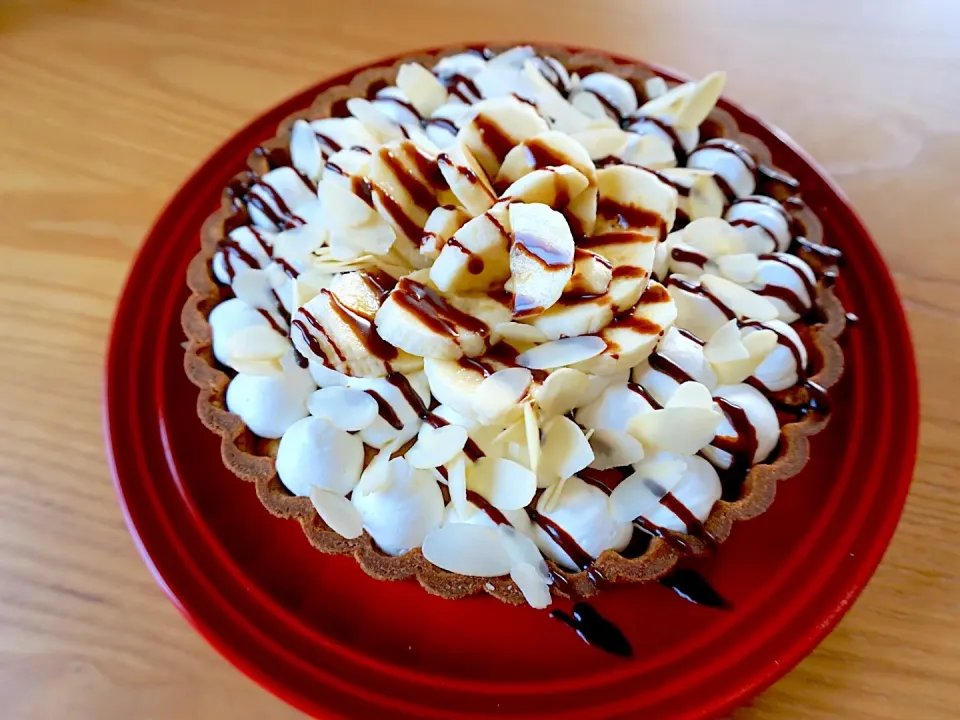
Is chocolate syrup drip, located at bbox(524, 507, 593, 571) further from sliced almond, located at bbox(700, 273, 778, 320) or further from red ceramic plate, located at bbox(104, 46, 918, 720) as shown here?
sliced almond, located at bbox(700, 273, 778, 320)

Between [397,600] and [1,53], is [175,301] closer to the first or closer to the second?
[397,600]

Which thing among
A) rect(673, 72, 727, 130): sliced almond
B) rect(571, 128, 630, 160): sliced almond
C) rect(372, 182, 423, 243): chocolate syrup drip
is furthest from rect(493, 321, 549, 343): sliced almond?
rect(673, 72, 727, 130): sliced almond

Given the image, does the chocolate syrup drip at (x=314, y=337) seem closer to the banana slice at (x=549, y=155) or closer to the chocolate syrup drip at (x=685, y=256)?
the banana slice at (x=549, y=155)

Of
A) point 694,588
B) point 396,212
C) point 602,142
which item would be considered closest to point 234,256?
point 396,212

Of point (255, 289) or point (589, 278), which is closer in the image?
point (589, 278)

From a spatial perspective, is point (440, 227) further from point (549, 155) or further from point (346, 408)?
point (346, 408)

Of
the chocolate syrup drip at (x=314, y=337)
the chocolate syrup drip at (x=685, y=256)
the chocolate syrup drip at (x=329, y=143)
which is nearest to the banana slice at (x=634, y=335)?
the chocolate syrup drip at (x=685, y=256)

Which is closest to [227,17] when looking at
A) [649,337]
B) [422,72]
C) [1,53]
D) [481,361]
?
[1,53]
